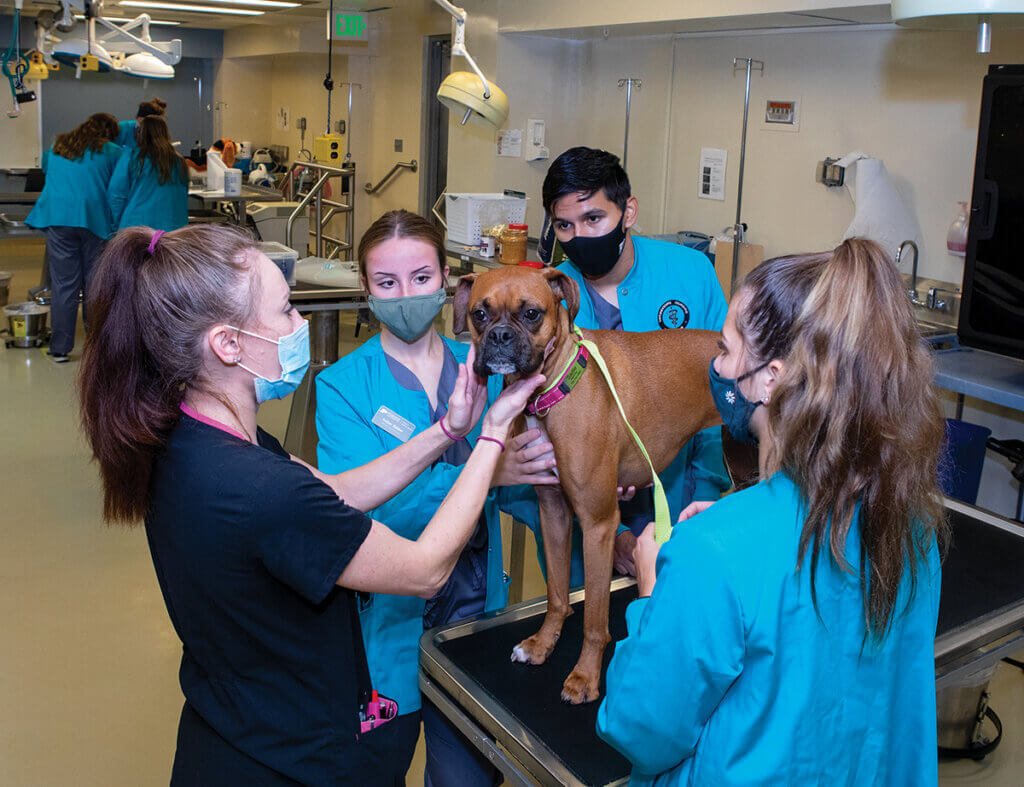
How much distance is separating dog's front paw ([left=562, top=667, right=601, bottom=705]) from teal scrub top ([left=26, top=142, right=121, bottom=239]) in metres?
6.27

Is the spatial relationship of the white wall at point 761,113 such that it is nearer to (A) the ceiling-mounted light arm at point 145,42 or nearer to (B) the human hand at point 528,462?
(A) the ceiling-mounted light arm at point 145,42

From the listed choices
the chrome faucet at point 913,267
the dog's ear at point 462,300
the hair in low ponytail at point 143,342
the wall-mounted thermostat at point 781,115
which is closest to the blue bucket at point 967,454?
the chrome faucet at point 913,267

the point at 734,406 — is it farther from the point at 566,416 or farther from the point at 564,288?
the point at 564,288

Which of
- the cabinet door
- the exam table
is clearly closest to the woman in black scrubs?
the exam table

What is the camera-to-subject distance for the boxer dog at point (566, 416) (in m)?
1.74

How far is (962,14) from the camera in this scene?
6.64 feet

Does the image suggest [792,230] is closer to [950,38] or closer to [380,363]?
[950,38]

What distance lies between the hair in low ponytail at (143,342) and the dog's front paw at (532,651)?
680 millimetres

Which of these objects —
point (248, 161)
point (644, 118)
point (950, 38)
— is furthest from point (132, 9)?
point (950, 38)

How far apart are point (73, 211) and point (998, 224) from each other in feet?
19.5

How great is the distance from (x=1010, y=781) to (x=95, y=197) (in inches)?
255

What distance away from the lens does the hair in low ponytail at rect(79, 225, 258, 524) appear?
1.36 metres

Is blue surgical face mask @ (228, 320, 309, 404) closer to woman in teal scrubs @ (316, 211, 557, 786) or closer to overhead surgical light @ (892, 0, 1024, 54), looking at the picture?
woman in teal scrubs @ (316, 211, 557, 786)

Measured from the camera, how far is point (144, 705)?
307 centimetres
